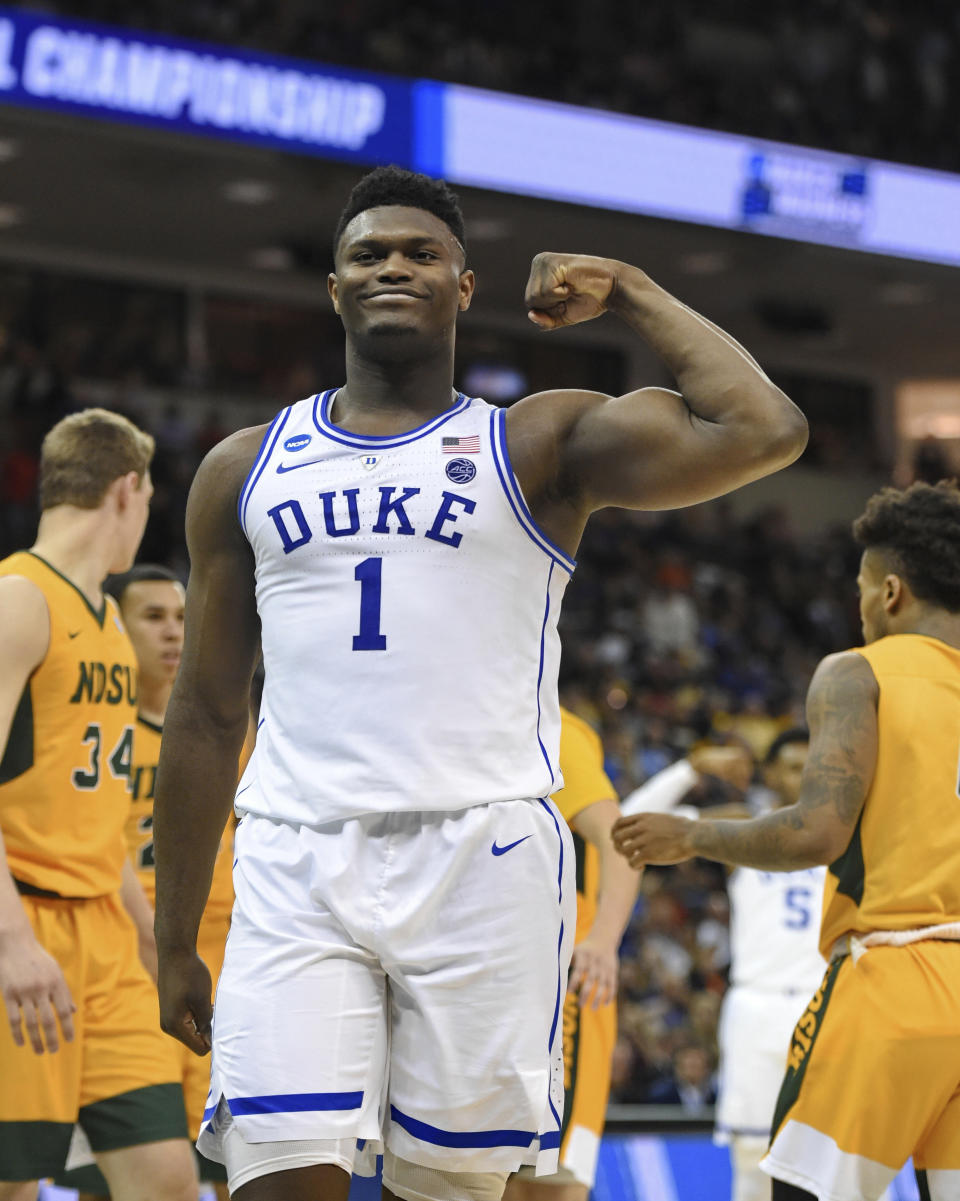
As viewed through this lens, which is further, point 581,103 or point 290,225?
point 290,225

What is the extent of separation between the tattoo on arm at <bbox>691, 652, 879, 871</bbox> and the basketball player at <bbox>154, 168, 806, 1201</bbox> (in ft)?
2.99

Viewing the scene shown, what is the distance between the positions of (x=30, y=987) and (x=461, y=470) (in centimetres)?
158

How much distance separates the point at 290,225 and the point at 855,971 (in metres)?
14.6

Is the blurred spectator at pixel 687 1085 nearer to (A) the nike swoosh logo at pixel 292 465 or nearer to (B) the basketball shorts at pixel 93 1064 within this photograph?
(B) the basketball shorts at pixel 93 1064

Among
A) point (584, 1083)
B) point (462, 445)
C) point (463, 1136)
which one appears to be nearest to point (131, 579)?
point (584, 1083)

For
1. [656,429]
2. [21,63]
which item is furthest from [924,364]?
[656,429]

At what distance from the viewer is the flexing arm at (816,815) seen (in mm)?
3520

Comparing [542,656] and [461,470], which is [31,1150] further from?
[461,470]

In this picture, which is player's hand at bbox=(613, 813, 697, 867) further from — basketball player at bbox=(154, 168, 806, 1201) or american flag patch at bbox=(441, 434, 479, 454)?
american flag patch at bbox=(441, 434, 479, 454)

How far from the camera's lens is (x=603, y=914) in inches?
188

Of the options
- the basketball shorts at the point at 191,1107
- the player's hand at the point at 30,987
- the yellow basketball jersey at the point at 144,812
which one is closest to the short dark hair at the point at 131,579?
the yellow basketball jersey at the point at 144,812

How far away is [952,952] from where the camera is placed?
138 inches

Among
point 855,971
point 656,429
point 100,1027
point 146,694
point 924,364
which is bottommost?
point 100,1027

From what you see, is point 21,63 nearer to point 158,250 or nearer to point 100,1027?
point 158,250
